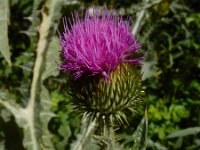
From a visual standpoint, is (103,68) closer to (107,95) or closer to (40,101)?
(107,95)

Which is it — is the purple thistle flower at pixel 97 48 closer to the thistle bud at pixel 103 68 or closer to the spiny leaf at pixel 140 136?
the thistle bud at pixel 103 68

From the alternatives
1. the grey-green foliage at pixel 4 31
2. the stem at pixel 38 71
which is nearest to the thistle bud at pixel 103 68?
the grey-green foliage at pixel 4 31

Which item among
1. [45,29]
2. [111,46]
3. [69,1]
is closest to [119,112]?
[111,46]

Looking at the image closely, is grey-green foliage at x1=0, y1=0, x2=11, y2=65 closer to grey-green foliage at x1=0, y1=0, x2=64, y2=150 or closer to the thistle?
grey-green foliage at x1=0, y1=0, x2=64, y2=150

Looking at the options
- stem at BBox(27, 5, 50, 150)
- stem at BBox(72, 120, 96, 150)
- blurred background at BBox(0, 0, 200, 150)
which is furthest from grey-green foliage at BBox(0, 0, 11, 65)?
stem at BBox(72, 120, 96, 150)

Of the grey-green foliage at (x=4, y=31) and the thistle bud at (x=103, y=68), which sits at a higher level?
the grey-green foliage at (x=4, y=31)

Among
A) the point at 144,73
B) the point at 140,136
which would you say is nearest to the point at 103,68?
the point at 140,136
